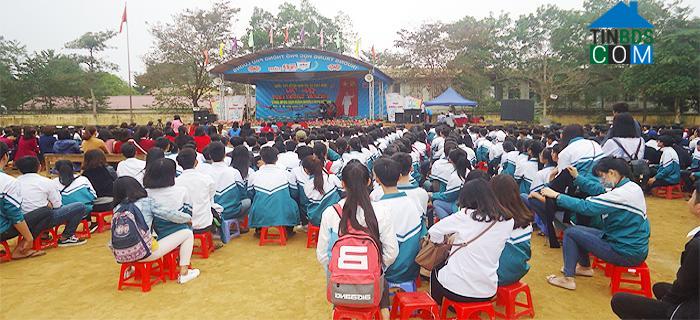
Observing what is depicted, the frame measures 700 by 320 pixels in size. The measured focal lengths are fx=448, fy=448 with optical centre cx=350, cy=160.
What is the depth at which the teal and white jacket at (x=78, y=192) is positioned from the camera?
4.76 meters

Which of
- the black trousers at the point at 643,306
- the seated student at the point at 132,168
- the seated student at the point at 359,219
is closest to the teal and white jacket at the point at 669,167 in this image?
the black trousers at the point at 643,306

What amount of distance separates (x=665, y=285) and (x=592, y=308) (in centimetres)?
82

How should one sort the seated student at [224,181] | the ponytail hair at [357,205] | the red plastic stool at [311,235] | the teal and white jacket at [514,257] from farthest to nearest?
the seated student at [224,181], the red plastic stool at [311,235], the teal and white jacket at [514,257], the ponytail hair at [357,205]

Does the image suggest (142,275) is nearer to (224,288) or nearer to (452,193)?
(224,288)

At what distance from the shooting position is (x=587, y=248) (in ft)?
10.9

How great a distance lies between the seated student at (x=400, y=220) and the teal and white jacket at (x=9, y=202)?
325 cm

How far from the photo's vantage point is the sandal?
348 cm

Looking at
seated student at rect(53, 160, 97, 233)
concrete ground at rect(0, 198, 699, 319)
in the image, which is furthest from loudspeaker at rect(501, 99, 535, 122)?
seated student at rect(53, 160, 97, 233)

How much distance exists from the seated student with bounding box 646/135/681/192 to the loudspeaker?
1319 centimetres

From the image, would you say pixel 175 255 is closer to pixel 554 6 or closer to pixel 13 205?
pixel 13 205

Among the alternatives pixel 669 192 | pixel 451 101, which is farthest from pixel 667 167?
pixel 451 101

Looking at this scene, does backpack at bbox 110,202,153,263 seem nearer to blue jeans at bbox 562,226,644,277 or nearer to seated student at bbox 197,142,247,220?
seated student at bbox 197,142,247,220

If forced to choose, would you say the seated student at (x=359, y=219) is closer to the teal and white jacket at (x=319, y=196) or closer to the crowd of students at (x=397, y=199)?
the crowd of students at (x=397, y=199)

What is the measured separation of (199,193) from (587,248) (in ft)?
10.6
